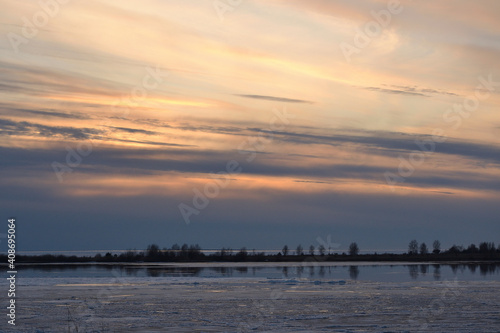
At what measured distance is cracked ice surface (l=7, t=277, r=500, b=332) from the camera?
2216 centimetres

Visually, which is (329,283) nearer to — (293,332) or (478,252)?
(293,332)

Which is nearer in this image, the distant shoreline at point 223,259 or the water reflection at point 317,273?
the water reflection at point 317,273

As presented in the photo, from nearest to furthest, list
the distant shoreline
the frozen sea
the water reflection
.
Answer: the frozen sea, the water reflection, the distant shoreline

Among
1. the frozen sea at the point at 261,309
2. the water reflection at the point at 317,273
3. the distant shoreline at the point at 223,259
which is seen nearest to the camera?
the frozen sea at the point at 261,309

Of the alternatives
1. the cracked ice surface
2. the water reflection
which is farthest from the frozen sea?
the water reflection

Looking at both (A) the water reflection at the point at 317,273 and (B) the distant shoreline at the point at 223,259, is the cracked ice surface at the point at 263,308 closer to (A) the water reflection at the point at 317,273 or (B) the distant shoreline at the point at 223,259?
(A) the water reflection at the point at 317,273

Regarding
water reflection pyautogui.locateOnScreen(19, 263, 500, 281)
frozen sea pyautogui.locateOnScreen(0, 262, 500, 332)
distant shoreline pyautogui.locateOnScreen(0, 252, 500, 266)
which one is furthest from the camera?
distant shoreline pyautogui.locateOnScreen(0, 252, 500, 266)

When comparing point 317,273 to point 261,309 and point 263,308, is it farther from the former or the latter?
point 261,309

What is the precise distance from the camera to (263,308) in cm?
2770

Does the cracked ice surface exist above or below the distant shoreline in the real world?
above

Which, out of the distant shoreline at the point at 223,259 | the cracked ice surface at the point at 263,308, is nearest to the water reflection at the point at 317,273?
the cracked ice surface at the point at 263,308

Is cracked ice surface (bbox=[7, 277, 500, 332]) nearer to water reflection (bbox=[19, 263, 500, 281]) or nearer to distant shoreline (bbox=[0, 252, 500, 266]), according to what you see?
water reflection (bbox=[19, 263, 500, 281])

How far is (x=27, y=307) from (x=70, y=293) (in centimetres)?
807

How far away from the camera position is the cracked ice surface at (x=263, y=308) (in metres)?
22.2
